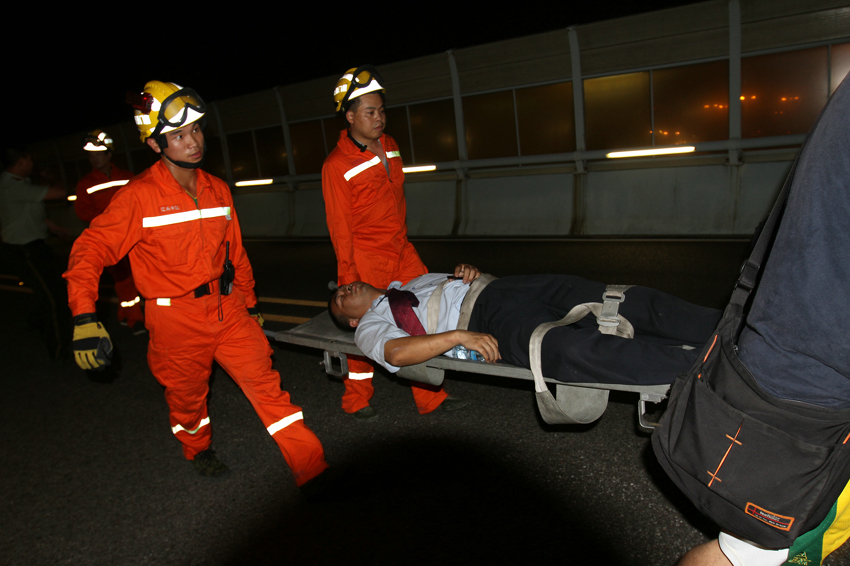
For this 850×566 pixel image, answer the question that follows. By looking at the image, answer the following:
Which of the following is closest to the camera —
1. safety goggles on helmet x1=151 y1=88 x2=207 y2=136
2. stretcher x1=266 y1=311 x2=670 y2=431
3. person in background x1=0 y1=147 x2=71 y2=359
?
stretcher x1=266 y1=311 x2=670 y2=431

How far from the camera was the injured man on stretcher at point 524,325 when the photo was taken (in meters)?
2.18

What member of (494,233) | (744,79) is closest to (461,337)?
(494,233)

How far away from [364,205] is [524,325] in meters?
1.55

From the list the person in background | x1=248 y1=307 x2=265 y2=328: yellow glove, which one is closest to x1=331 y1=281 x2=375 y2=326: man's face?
x1=248 y1=307 x2=265 y2=328: yellow glove

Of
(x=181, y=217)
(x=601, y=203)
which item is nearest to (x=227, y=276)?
(x=181, y=217)

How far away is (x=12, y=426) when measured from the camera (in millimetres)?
3893

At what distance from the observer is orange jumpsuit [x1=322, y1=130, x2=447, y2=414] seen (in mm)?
3463

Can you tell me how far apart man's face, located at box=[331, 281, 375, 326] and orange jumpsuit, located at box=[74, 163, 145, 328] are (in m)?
3.58

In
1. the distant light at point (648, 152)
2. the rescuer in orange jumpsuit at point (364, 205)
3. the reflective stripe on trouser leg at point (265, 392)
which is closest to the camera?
the reflective stripe on trouser leg at point (265, 392)

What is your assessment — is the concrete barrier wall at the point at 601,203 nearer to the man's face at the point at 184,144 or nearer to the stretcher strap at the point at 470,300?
the stretcher strap at the point at 470,300

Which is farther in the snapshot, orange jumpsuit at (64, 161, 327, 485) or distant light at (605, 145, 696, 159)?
distant light at (605, 145, 696, 159)

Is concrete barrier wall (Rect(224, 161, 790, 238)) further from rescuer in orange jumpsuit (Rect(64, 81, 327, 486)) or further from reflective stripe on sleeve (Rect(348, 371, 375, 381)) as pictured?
rescuer in orange jumpsuit (Rect(64, 81, 327, 486))

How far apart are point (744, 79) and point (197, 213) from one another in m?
13.2

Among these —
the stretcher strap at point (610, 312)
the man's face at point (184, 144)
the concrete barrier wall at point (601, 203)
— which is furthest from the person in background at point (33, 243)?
the concrete barrier wall at point (601, 203)
